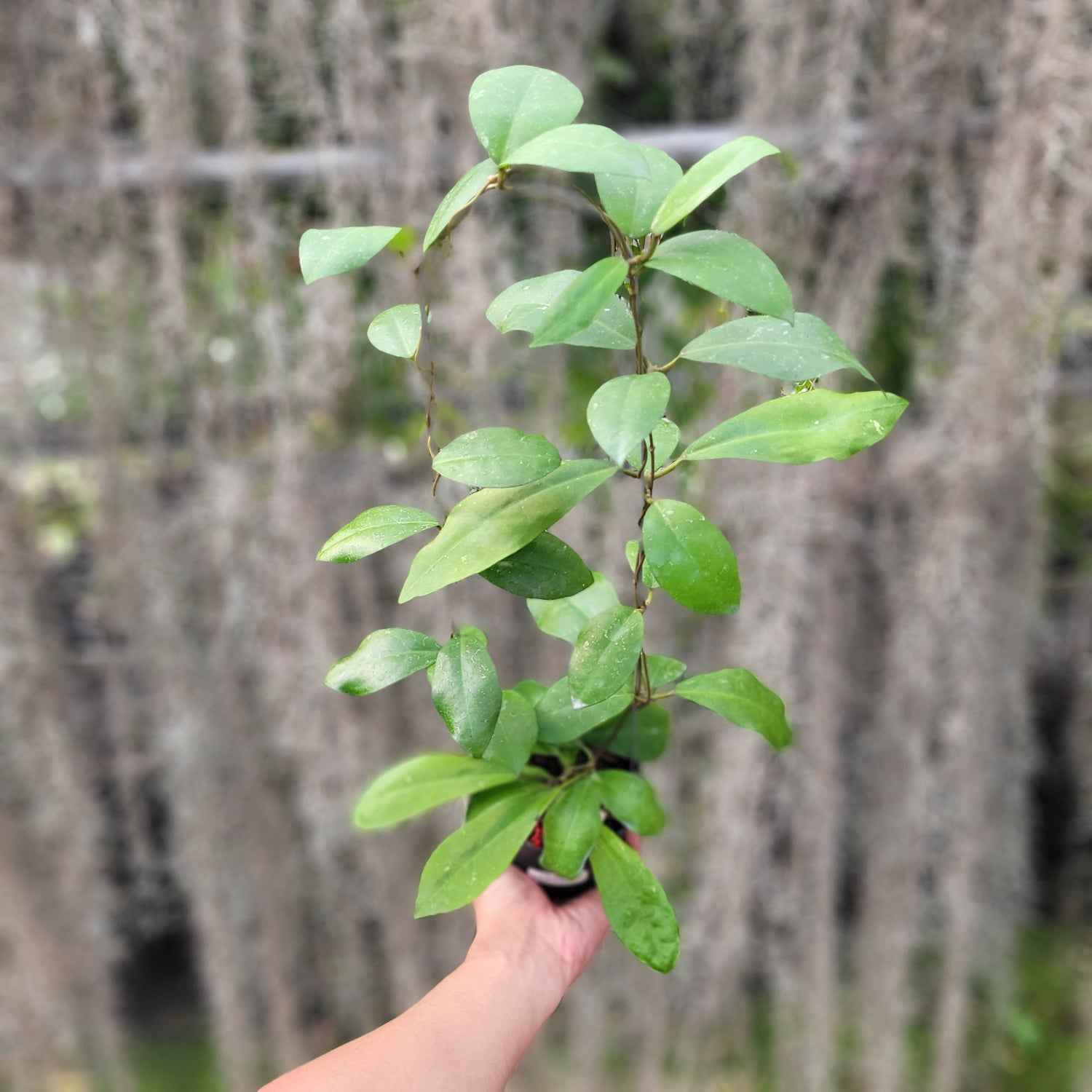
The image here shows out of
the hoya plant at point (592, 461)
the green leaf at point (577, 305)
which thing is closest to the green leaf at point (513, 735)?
the hoya plant at point (592, 461)

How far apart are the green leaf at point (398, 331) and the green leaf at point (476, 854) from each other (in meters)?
0.28

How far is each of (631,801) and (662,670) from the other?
3.2 inches

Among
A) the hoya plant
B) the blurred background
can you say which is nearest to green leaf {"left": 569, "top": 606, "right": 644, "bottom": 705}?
the hoya plant

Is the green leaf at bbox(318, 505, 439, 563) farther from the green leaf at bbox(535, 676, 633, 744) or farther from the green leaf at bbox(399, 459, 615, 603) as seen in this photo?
the green leaf at bbox(535, 676, 633, 744)

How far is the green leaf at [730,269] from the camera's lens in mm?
343

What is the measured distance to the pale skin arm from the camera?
42 centimetres

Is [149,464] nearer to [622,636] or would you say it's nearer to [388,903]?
[388,903]

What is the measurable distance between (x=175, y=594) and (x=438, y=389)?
50 centimetres

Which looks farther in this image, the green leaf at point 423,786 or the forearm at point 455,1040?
the green leaf at point 423,786

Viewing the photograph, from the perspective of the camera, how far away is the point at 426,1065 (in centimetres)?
43

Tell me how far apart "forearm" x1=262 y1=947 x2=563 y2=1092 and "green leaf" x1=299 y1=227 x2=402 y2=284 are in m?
0.38

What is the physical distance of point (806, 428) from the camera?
38 centimetres

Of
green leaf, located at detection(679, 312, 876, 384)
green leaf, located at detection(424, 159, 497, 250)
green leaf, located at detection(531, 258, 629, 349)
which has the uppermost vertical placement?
green leaf, located at detection(424, 159, 497, 250)

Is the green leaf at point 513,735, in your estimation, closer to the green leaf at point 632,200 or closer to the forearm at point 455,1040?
the forearm at point 455,1040
